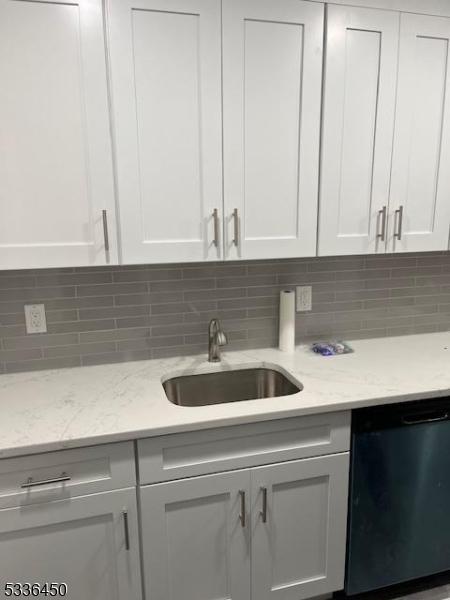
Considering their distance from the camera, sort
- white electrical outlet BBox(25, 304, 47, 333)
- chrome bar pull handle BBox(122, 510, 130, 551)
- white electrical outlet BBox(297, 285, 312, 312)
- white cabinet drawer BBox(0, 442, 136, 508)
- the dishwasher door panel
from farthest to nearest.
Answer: white electrical outlet BBox(297, 285, 312, 312) < white electrical outlet BBox(25, 304, 47, 333) < the dishwasher door panel < chrome bar pull handle BBox(122, 510, 130, 551) < white cabinet drawer BBox(0, 442, 136, 508)

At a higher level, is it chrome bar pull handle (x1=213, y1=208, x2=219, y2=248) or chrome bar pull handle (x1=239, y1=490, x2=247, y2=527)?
chrome bar pull handle (x1=213, y1=208, x2=219, y2=248)

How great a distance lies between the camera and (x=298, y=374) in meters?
1.76

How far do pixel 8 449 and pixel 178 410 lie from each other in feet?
1.67

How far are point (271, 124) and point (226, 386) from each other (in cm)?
109

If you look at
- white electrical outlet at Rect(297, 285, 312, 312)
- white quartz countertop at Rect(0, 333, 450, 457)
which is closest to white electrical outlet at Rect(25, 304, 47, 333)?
white quartz countertop at Rect(0, 333, 450, 457)

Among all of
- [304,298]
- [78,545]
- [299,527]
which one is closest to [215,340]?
[304,298]

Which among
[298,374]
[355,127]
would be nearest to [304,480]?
[298,374]

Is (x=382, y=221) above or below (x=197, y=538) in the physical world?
above

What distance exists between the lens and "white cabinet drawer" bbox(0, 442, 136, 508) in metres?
1.29

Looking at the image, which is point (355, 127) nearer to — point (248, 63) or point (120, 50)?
point (248, 63)

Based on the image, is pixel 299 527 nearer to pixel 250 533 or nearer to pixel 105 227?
pixel 250 533

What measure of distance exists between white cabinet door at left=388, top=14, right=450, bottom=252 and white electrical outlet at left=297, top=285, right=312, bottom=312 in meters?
0.44

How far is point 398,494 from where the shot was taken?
1.67 meters

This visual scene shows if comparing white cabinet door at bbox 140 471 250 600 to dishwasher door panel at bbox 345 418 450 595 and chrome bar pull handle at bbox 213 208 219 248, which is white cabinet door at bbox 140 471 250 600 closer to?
dishwasher door panel at bbox 345 418 450 595
